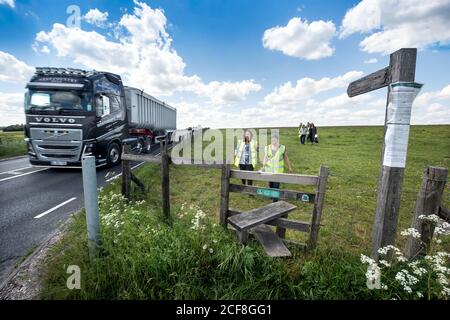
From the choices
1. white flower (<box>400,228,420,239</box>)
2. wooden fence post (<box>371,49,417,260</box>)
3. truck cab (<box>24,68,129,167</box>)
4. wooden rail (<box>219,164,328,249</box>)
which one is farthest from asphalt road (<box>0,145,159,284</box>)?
white flower (<box>400,228,420,239</box>)

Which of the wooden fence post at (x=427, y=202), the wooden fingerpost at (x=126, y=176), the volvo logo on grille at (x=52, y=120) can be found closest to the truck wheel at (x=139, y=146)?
the volvo logo on grille at (x=52, y=120)

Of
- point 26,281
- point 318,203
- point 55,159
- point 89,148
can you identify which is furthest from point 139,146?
point 318,203

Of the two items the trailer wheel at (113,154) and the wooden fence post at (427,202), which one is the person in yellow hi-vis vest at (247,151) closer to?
the wooden fence post at (427,202)

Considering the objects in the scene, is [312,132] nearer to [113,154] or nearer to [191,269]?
[113,154]

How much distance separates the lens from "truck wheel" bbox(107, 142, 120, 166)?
9406 mm

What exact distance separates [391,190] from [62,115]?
9.45 meters

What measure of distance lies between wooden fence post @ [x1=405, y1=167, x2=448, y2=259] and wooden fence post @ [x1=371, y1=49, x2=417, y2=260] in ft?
1.03

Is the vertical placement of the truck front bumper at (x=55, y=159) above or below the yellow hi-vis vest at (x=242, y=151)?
below

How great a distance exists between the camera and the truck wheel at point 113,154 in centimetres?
941

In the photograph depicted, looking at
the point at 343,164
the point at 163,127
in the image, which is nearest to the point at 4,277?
the point at 343,164

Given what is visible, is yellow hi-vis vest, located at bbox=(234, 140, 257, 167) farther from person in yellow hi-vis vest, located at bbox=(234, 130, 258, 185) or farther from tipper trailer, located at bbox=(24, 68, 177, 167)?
tipper trailer, located at bbox=(24, 68, 177, 167)

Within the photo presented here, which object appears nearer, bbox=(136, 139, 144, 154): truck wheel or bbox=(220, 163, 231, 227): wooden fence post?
bbox=(220, 163, 231, 227): wooden fence post

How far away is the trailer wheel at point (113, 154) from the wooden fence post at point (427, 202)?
32.1 feet
